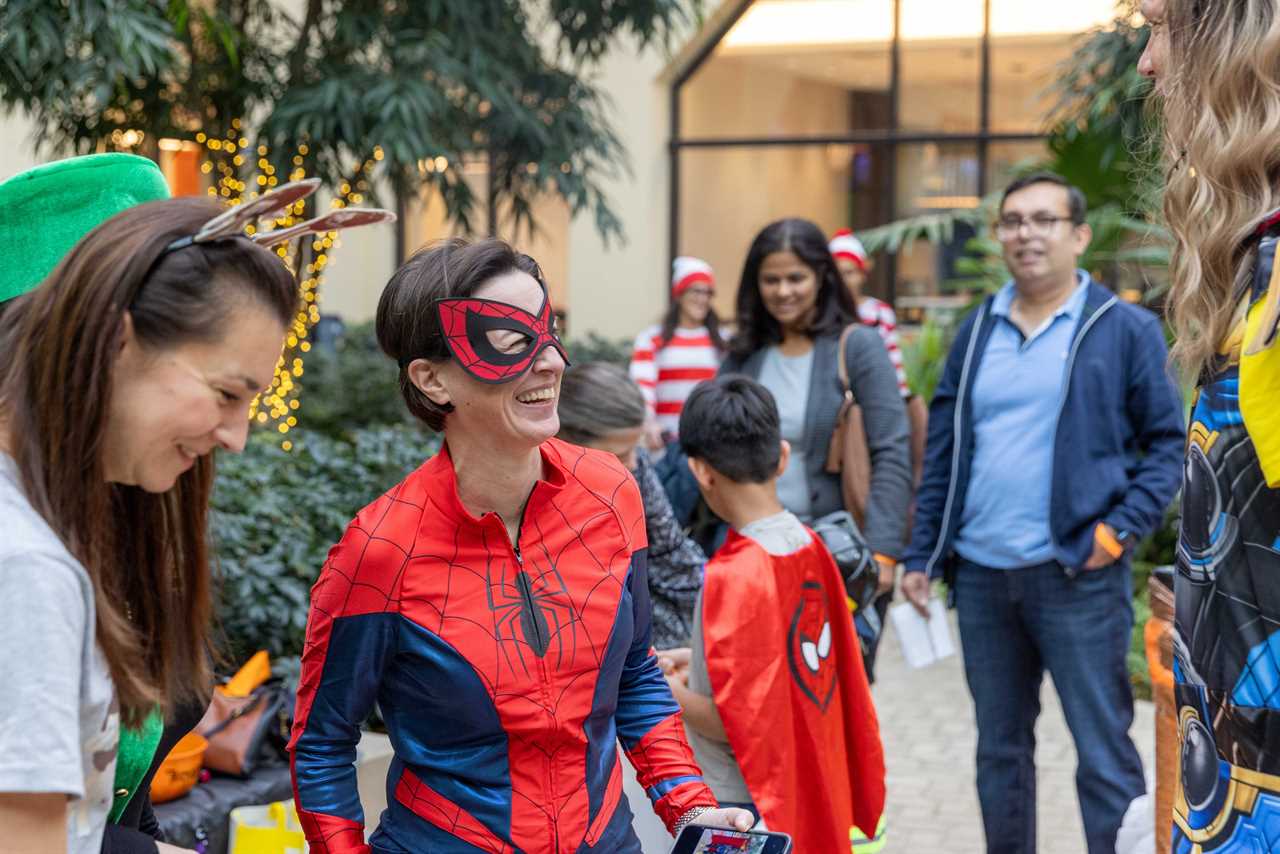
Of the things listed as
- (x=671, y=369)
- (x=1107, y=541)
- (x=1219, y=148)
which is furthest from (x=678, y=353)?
(x=1219, y=148)

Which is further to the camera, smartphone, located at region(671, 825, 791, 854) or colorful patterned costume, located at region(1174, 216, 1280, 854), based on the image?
smartphone, located at region(671, 825, 791, 854)

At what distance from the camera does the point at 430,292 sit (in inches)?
91.0

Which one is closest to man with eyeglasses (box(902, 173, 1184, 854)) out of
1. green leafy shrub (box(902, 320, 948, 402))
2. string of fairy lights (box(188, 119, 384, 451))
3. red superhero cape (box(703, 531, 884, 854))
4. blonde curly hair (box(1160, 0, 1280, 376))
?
red superhero cape (box(703, 531, 884, 854))

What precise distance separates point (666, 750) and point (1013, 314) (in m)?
2.36

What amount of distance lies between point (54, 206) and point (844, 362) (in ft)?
9.89

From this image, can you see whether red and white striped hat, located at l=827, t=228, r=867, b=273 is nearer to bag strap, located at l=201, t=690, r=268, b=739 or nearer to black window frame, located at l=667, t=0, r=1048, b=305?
bag strap, located at l=201, t=690, r=268, b=739

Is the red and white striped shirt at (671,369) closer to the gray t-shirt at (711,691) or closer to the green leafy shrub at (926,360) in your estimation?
the green leafy shrub at (926,360)

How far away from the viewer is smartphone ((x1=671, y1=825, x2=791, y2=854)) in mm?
2205

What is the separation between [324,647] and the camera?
2.23m

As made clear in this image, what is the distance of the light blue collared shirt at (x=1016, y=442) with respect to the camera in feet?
13.5

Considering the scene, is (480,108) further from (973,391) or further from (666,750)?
(666,750)

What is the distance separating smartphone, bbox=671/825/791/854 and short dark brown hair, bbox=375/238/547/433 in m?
0.77

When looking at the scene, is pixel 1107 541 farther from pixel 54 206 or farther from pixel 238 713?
pixel 54 206

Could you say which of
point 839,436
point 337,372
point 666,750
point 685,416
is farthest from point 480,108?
point 666,750
